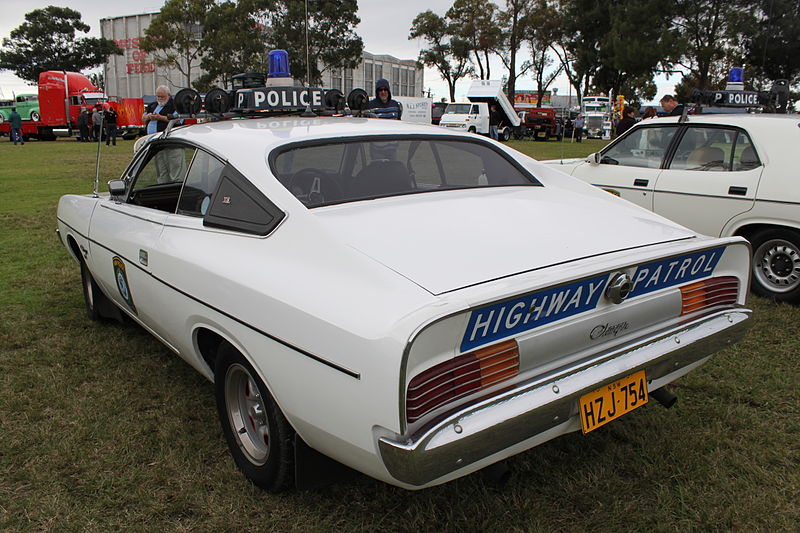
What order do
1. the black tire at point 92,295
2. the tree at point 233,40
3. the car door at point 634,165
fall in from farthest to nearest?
1. the tree at point 233,40
2. the car door at point 634,165
3. the black tire at point 92,295

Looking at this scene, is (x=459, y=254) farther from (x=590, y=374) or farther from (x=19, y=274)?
(x=19, y=274)

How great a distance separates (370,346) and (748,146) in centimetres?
466

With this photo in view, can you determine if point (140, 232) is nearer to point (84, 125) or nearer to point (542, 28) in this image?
point (84, 125)

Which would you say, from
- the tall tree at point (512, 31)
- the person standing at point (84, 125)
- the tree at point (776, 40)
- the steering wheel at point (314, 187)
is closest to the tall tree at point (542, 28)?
the tall tree at point (512, 31)

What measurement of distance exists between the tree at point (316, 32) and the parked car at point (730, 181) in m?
42.3

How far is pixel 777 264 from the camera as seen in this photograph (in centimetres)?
494

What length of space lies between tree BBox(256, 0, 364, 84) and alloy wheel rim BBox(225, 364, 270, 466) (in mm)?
45211

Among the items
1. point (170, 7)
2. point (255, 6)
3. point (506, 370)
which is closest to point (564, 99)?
point (255, 6)

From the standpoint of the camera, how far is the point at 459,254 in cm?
215

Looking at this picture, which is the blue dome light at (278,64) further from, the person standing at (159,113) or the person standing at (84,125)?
the person standing at (84,125)

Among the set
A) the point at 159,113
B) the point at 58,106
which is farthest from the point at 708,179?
the point at 58,106

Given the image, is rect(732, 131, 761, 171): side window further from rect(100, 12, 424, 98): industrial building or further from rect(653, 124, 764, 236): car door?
rect(100, 12, 424, 98): industrial building

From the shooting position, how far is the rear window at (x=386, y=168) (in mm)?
2660

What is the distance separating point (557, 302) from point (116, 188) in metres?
2.76
